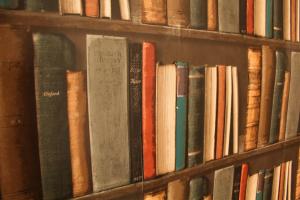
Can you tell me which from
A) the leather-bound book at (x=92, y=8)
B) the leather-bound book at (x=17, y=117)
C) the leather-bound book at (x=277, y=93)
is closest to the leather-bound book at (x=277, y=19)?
the leather-bound book at (x=277, y=93)

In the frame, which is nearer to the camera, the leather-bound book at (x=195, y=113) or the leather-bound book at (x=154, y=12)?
the leather-bound book at (x=154, y=12)

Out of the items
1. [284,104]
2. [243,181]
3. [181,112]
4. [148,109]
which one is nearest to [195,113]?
[181,112]

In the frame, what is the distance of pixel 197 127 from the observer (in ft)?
2.64

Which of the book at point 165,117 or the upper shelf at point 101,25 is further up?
the upper shelf at point 101,25

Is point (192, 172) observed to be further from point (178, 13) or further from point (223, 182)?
point (178, 13)

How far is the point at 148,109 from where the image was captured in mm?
697

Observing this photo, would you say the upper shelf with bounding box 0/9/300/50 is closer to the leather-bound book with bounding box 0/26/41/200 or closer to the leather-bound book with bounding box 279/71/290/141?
the leather-bound book with bounding box 0/26/41/200

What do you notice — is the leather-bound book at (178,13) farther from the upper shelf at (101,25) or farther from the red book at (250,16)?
the red book at (250,16)

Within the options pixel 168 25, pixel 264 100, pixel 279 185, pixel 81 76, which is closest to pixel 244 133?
pixel 264 100

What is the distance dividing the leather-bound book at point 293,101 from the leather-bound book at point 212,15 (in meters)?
0.45

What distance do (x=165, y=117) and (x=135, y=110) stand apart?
0.32 ft

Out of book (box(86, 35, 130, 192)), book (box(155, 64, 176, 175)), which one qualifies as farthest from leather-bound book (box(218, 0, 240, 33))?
book (box(86, 35, 130, 192))

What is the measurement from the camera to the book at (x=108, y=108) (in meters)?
0.61

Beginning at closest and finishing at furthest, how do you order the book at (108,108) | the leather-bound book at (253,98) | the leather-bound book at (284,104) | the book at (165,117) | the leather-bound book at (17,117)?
the leather-bound book at (17,117) → the book at (108,108) → the book at (165,117) → the leather-bound book at (253,98) → the leather-bound book at (284,104)
